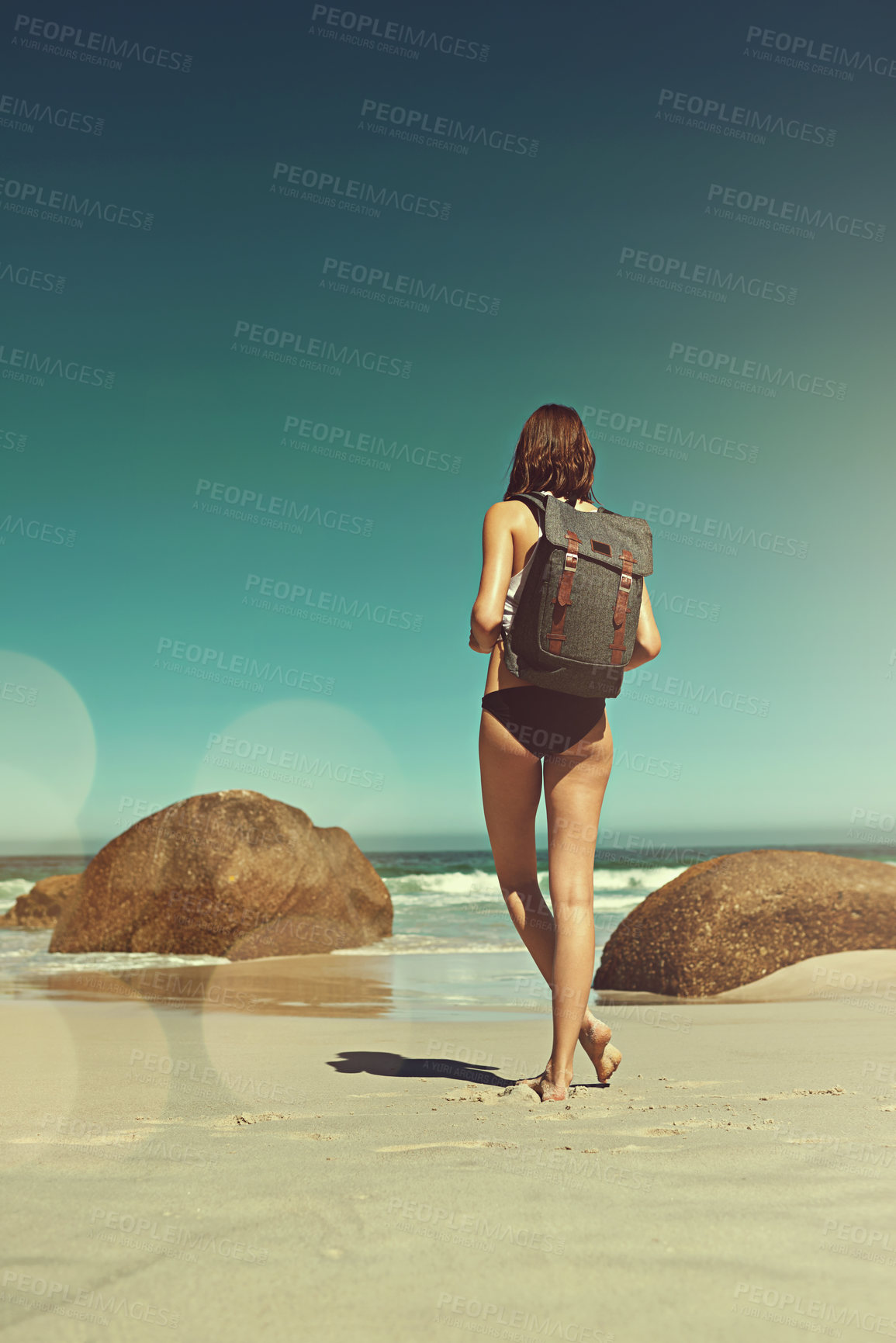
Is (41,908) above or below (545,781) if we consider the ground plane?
below

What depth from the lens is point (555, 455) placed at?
2979 mm

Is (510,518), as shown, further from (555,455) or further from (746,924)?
(746,924)

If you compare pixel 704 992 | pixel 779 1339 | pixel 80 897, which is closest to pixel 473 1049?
pixel 704 992

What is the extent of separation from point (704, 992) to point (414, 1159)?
3.78 metres

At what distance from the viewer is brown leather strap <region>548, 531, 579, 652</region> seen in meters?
2.62

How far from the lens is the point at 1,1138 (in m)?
2.16

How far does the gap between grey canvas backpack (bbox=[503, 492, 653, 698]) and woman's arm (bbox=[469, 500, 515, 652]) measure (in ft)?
0.20

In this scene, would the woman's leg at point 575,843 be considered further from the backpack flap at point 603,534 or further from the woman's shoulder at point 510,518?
the woman's shoulder at point 510,518

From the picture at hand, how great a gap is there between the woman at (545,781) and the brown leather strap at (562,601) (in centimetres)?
13

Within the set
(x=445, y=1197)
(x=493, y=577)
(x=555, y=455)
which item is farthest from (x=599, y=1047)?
(x=555, y=455)

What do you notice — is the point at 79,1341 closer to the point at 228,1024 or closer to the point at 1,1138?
the point at 1,1138

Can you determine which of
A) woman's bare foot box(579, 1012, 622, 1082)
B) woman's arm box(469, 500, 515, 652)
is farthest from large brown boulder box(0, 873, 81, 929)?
woman's arm box(469, 500, 515, 652)

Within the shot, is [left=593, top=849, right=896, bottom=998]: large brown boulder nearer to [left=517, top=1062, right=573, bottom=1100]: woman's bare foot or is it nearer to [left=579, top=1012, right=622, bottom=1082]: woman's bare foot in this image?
[left=579, top=1012, right=622, bottom=1082]: woman's bare foot

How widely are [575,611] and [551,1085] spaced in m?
1.35
